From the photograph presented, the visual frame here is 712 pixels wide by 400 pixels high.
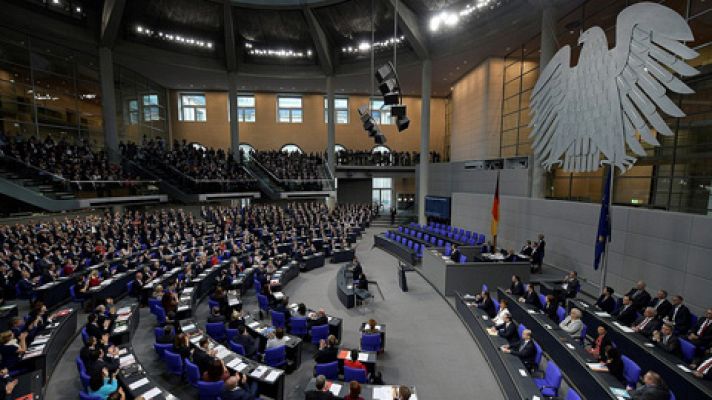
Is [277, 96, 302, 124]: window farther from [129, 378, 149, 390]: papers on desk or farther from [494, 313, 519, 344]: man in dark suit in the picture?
[129, 378, 149, 390]: papers on desk

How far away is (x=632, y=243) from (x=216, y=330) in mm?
11360

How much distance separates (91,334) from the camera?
644 cm

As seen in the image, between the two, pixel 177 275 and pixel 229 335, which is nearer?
pixel 229 335

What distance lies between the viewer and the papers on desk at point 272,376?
213 inches

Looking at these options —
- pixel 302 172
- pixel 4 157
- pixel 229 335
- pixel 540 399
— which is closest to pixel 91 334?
pixel 229 335

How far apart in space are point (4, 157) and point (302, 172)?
53.7 feet

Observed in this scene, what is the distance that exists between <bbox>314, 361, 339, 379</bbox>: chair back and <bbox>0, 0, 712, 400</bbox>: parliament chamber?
51mm

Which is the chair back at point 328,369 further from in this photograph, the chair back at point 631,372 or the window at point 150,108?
the window at point 150,108

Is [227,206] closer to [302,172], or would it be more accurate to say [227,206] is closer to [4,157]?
[302,172]

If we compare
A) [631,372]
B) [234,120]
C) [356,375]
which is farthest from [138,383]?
[234,120]

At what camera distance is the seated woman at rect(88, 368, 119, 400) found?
16.0 ft

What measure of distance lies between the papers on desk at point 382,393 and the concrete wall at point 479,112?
56.7ft

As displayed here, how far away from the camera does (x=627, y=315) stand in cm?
698

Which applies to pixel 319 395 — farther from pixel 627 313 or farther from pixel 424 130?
pixel 424 130
